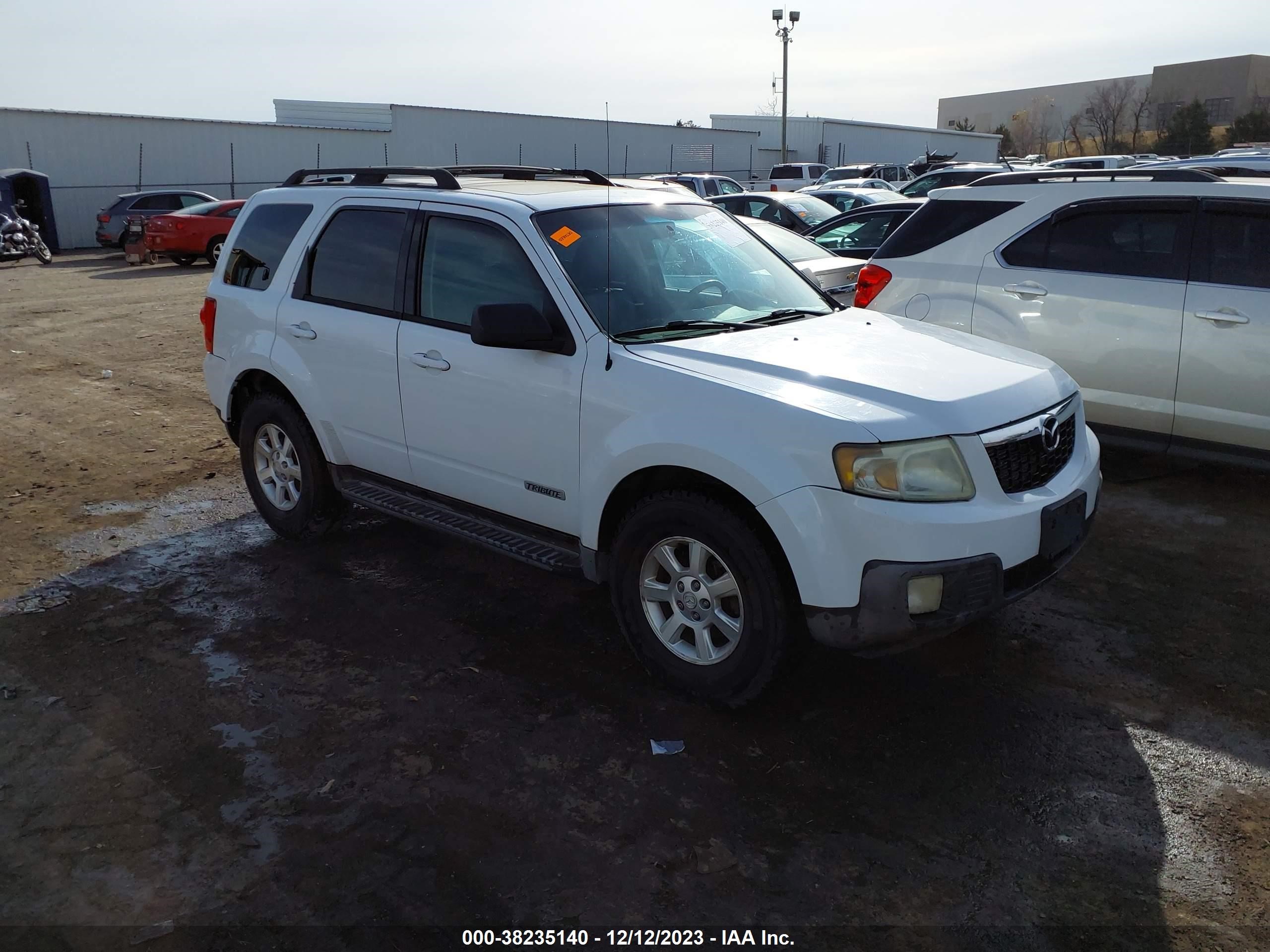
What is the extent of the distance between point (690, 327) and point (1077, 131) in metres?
77.4

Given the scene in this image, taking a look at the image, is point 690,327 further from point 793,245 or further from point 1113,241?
point 793,245

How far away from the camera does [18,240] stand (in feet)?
77.1

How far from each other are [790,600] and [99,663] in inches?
118

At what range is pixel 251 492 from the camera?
5.94 m

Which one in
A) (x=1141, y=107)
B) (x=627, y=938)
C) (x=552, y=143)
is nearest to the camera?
(x=627, y=938)

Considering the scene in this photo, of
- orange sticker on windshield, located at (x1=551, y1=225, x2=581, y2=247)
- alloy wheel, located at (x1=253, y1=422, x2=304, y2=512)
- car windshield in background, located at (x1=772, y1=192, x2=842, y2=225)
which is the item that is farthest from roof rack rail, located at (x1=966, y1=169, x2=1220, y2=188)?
car windshield in background, located at (x1=772, y1=192, x2=842, y2=225)

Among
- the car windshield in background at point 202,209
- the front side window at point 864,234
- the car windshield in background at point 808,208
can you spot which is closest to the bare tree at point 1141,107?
the car windshield in background at point 808,208

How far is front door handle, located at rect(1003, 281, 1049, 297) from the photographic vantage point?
6.41m

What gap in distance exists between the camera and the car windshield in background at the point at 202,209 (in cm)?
2247

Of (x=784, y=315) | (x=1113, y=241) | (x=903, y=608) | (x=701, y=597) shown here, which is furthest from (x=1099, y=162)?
(x=903, y=608)

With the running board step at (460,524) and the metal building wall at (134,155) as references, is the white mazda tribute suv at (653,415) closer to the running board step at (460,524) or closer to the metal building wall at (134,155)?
the running board step at (460,524)

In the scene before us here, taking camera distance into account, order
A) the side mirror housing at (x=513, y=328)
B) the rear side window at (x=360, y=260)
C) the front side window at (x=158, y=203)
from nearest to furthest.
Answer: the side mirror housing at (x=513, y=328), the rear side window at (x=360, y=260), the front side window at (x=158, y=203)

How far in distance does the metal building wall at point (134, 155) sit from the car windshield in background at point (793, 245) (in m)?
26.1

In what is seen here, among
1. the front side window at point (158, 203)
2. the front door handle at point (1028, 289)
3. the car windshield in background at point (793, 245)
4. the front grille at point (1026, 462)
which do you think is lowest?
the front grille at point (1026, 462)
